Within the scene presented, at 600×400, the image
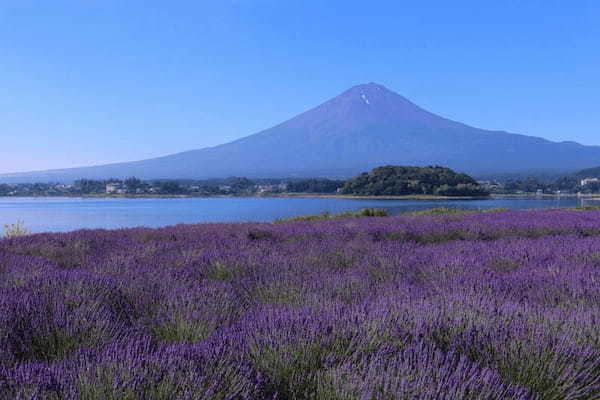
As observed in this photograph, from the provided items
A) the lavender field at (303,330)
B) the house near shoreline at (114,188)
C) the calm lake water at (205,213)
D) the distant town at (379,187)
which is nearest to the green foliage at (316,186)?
the distant town at (379,187)

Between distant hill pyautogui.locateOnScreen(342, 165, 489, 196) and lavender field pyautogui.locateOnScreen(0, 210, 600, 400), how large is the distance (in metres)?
53.9

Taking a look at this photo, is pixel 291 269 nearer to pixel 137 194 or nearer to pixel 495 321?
pixel 495 321

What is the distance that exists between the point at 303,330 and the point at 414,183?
198ft

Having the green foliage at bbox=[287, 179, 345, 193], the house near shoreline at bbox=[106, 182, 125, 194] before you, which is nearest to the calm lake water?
the green foliage at bbox=[287, 179, 345, 193]

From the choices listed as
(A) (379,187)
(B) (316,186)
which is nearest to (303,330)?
(A) (379,187)

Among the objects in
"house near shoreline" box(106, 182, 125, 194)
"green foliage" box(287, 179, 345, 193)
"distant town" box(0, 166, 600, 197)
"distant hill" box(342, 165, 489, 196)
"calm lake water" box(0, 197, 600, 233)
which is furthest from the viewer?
"house near shoreline" box(106, 182, 125, 194)

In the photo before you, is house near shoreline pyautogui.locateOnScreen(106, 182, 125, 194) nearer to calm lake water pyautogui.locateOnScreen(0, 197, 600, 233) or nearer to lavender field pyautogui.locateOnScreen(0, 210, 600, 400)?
calm lake water pyautogui.locateOnScreen(0, 197, 600, 233)

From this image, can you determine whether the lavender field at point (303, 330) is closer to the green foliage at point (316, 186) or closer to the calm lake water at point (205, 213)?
the calm lake water at point (205, 213)

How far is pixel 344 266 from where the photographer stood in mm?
5191

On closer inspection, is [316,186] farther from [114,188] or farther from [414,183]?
[114,188]

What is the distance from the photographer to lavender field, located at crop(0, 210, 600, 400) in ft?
5.56

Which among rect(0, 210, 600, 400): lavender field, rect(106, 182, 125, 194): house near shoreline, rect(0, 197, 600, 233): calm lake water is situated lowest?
rect(0, 197, 600, 233): calm lake water

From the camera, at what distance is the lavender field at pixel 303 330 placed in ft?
5.56

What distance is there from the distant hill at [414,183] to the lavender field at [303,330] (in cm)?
5391
